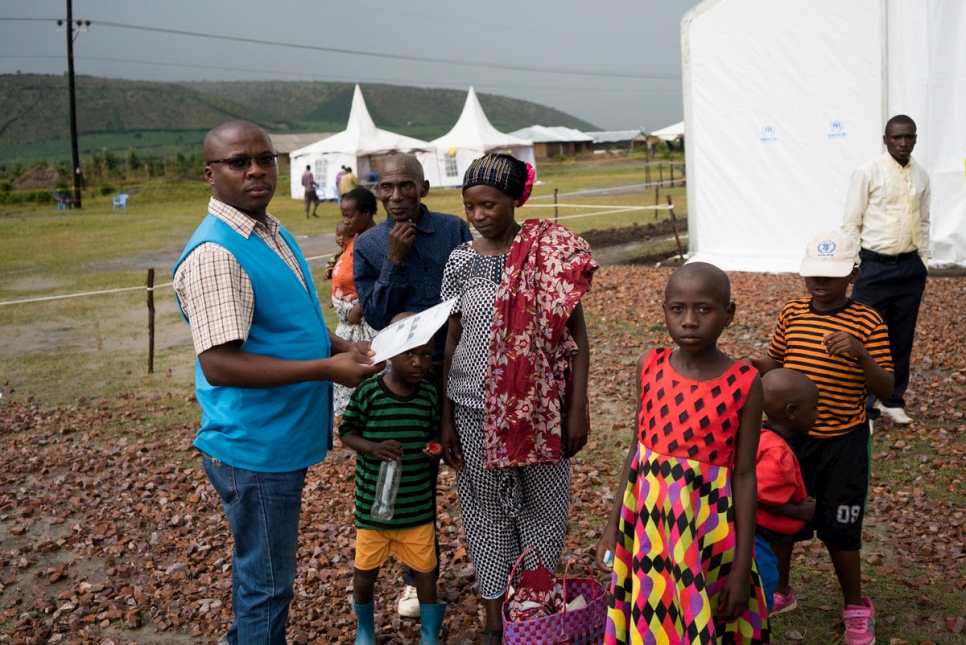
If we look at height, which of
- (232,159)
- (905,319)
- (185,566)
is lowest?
A: (185,566)

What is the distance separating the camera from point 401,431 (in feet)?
12.4

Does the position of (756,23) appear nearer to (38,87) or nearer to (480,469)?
(480,469)

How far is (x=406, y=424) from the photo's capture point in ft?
12.4

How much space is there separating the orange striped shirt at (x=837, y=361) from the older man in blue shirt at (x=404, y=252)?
1.64 m

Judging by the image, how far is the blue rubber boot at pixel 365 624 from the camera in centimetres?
390

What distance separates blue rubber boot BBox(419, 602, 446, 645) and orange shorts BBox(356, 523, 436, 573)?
19cm

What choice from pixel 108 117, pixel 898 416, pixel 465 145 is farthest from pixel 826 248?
pixel 108 117

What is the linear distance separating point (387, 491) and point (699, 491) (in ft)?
4.77

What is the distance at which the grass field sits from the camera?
170 inches

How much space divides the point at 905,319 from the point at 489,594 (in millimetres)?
4275

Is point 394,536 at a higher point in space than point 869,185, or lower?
lower

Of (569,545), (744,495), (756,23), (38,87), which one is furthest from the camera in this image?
(38,87)

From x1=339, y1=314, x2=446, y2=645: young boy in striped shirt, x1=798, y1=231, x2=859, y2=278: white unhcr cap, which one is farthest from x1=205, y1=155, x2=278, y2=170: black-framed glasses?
x1=798, y1=231, x2=859, y2=278: white unhcr cap

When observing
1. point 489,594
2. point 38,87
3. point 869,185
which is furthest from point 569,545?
point 38,87
